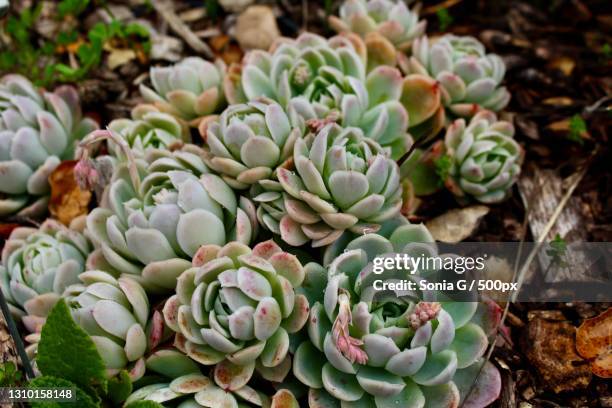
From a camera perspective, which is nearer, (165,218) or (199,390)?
(199,390)

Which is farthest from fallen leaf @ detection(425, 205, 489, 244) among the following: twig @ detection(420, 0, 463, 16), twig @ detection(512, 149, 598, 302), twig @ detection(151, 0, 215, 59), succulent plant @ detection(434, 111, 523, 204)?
twig @ detection(151, 0, 215, 59)

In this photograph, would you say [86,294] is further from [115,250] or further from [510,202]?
[510,202]

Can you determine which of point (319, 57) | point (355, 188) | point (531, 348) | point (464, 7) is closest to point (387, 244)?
point (355, 188)

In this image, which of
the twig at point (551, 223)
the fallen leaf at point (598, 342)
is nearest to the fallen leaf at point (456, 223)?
the twig at point (551, 223)

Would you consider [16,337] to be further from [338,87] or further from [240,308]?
[338,87]

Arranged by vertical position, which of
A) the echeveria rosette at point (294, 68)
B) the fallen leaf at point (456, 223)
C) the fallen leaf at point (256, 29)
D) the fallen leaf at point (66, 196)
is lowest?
the fallen leaf at point (456, 223)

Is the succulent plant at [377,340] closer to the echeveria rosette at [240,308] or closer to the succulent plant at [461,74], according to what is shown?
the echeveria rosette at [240,308]

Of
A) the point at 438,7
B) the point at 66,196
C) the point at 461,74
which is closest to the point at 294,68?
the point at 461,74
